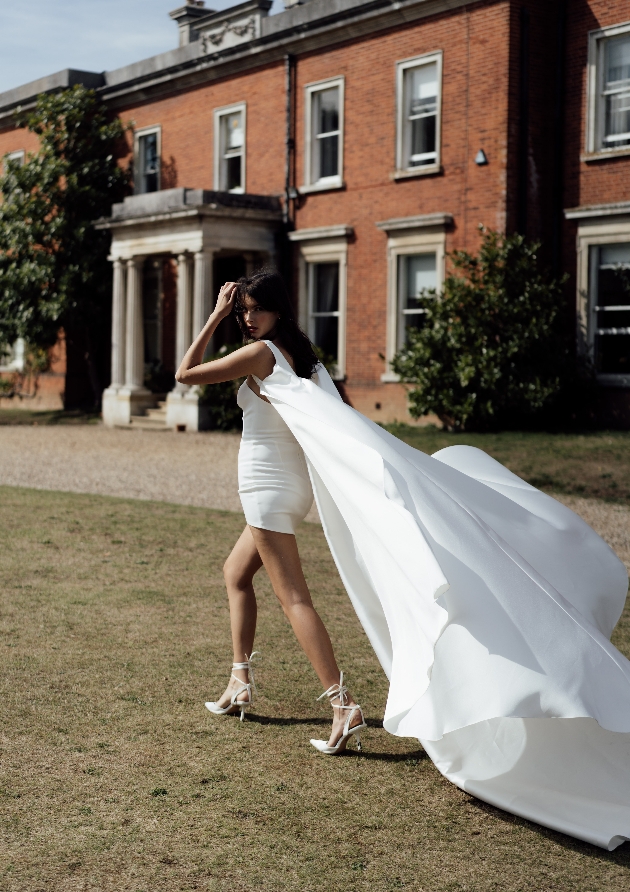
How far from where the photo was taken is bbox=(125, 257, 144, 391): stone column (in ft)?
76.4

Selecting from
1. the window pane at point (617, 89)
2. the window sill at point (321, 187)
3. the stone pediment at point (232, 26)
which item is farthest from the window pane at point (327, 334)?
the window pane at point (617, 89)

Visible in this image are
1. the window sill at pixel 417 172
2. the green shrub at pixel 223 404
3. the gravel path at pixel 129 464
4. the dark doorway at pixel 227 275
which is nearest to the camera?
the gravel path at pixel 129 464

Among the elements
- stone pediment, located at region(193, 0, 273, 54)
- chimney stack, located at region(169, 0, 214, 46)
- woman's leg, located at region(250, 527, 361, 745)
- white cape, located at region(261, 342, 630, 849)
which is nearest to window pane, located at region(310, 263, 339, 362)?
stone pediment, located at region(193, 0, 273, 54)

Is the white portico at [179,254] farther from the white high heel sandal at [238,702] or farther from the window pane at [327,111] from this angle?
the white high heel sandal at [238,702]

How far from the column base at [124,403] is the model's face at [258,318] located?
1907 cm

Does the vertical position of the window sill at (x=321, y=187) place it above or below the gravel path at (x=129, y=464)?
above

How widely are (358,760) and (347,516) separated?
3.28 feet

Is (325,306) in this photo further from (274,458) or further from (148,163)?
(274,458)

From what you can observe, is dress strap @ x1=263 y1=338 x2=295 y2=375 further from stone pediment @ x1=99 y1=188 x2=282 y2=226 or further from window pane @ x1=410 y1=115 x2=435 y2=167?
stone pediment @ x1=99 y1=188 x2=282 y2=226

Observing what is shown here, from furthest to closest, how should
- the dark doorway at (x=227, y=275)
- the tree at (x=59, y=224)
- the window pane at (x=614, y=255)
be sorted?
the tree at (x=59, y=224), the dark doorway at (x=227, y=275), the window pane at (x=614, y=255)

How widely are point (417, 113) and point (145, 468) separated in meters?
9.19

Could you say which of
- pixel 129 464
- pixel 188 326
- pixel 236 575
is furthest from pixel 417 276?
pixel 236 575

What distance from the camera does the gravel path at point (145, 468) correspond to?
11.8m

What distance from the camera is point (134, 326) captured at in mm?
23359
